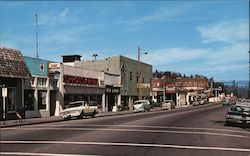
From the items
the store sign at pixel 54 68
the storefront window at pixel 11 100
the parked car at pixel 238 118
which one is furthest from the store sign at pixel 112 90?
the parked car at pixel 238 118

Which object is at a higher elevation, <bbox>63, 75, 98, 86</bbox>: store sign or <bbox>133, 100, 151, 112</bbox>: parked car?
<bbox>63, 75, 98, 86</bbox>: store sign

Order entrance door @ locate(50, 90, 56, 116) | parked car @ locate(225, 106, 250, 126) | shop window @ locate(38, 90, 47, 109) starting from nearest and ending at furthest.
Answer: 1. parked car @ locate(225, 106, 250, 126)
2. shop window @ locate(38, 90, 47, 109)
3. entrance door @ locate(50, 90, 56, 116)

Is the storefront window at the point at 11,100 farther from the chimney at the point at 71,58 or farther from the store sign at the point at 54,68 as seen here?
the chimney at the point at 71,58

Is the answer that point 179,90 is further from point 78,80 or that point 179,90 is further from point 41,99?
point 41,99

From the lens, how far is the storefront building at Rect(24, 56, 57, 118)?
128 ft

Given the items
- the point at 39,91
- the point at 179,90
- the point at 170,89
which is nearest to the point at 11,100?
the point at 39,91

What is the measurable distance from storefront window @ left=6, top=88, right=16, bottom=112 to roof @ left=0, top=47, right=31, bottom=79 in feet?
5.42

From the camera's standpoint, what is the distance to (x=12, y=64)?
35.8m

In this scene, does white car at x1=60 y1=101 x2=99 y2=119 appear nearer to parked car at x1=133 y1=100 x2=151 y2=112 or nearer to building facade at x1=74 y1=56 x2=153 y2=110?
parked car at x1=133 y1=100 x2=151 y2=112

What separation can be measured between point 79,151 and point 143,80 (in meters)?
65.4

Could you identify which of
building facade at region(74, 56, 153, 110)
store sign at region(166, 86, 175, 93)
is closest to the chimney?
building facade at region(74, 56, 153, 110)

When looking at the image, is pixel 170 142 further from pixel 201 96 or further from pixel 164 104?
pixel 201 96

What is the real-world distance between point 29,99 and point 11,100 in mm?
2927

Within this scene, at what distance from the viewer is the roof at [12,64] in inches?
1355
